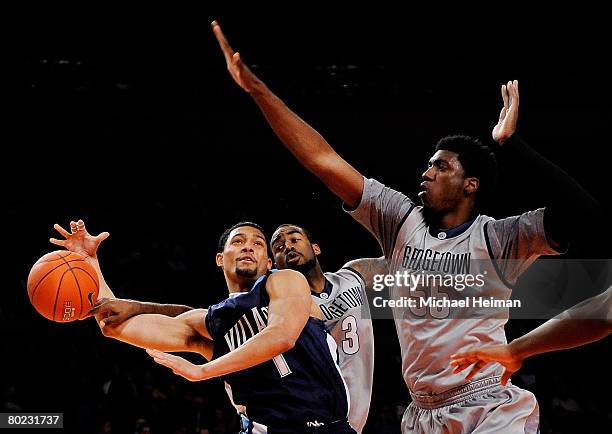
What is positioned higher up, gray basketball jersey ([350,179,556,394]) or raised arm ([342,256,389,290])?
raised arm ([342,256,389,290])

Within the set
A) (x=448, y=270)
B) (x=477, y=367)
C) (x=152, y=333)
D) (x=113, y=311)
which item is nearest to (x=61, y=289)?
(x=113, y=311)

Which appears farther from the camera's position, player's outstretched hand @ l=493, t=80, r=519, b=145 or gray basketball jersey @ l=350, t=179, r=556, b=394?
gray basketball jersey @ l=350, t=179, r=556, b=394

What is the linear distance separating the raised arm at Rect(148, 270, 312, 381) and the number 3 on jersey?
137cm

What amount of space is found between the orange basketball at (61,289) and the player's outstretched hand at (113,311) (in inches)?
2.1

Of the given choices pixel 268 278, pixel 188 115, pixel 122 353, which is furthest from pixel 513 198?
pixel 268 278

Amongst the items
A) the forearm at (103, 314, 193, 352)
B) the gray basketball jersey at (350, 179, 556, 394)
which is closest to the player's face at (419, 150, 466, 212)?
the gray basketball jersey at (350, 179, 556, 394)

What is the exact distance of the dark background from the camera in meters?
10.5

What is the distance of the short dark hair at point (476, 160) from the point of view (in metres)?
4.04

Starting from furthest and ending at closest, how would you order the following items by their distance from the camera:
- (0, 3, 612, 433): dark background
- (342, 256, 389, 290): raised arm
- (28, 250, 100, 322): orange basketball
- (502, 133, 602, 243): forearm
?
(0, 3, 612, 433): dark background
(342, 256, 389, 290): raised arm
(28, 250, 100, 322): orange basketball
(502, 133, 602, 243): forearm

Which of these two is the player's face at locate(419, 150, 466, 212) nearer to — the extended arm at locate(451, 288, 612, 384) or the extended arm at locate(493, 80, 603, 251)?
the extended arm at locate(493, 80, 603, 251)

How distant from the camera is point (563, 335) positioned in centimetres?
273

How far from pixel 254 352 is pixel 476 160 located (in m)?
1.49

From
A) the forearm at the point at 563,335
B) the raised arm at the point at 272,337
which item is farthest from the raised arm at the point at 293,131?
the forearm at the point at 563,335

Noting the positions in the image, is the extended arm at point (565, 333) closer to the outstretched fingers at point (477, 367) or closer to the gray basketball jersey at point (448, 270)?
the outstretched fingers at point (477, 367)
